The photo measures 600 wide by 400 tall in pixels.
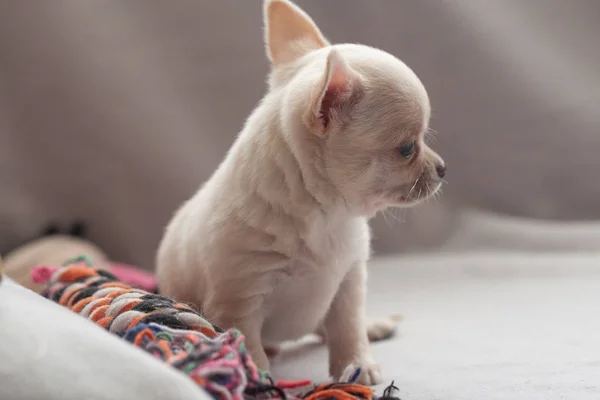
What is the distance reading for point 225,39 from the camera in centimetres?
269

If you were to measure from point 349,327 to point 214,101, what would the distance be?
1.47 metres

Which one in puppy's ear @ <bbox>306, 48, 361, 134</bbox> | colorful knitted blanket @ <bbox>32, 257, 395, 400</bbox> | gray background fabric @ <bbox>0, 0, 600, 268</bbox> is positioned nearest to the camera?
colorful knitted blanket @ <bbox>32, 257, 395, 400</bbox>

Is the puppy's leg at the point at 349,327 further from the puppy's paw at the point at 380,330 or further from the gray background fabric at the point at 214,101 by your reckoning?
the gray background fabric at the point at 214,101

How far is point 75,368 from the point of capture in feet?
2.71

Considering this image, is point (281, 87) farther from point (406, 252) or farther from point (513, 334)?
point (406, 252)

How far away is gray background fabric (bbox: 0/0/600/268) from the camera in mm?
2637

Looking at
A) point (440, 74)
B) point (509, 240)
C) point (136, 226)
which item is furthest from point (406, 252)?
point (136, 226)

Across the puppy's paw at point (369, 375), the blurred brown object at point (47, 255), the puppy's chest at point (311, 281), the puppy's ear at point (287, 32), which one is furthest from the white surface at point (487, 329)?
the blurred brown object at point (47, 255)

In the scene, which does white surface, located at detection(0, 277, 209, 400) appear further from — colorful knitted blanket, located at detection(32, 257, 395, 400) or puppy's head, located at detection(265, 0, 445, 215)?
puppy's head, located at detection(265, 0, 445, 215)

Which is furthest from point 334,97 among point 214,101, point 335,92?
point 214,101

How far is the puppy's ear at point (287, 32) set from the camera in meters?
1.57

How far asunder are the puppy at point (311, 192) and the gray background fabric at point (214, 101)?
4.19 feet

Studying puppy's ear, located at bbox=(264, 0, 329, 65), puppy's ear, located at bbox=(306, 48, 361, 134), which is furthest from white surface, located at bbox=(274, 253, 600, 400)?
puppy's ear, located at bbox=(264, 0, 329, 65)

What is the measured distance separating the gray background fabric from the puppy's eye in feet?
4.47
